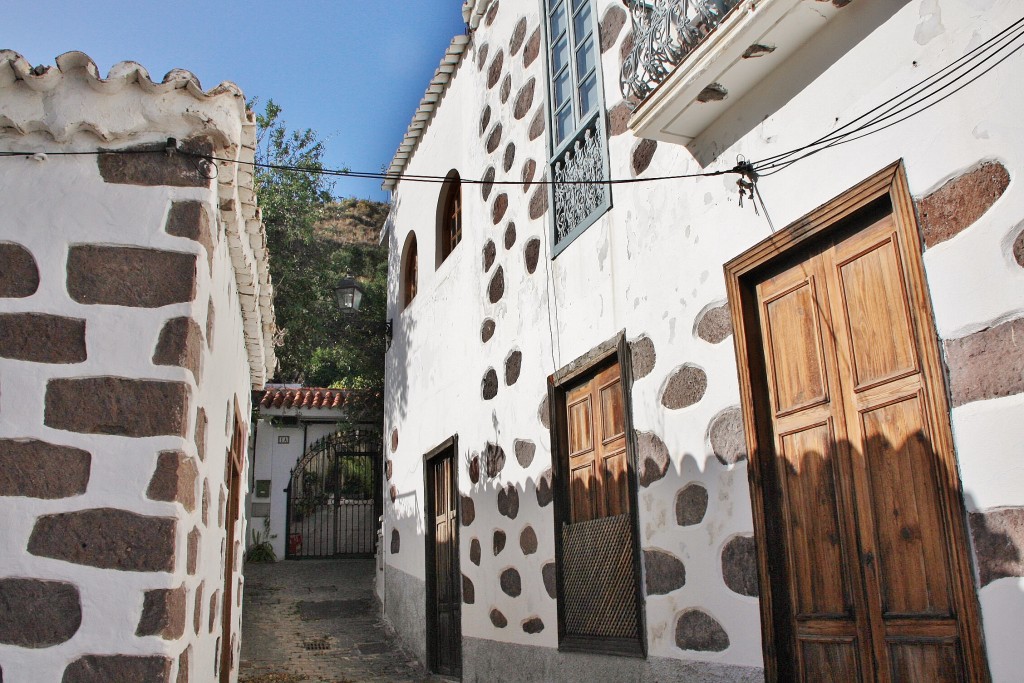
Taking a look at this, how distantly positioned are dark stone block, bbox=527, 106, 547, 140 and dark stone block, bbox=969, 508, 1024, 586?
4.37 metres

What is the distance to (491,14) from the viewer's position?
8.16 metres

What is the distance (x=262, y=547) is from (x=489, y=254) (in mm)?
8337

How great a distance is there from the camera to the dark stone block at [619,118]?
5.27 metres

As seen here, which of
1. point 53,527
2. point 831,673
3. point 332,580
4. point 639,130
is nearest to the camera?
point 53,527

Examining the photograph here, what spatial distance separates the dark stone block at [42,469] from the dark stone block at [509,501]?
12.5ft

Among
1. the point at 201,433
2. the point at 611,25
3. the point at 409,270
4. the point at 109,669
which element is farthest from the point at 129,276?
the point at 409,270

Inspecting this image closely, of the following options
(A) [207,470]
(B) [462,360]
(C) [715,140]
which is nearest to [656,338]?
(C) [715,140]

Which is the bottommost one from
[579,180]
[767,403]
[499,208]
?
[767,403]

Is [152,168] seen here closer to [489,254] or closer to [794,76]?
[794,76]

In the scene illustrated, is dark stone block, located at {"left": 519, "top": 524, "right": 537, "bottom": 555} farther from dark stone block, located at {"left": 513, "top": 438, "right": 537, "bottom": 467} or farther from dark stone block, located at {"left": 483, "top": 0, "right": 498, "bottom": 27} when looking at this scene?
dark stone block, located at {"left": 483, "top": 0, "right": 498, "bottom": 27}

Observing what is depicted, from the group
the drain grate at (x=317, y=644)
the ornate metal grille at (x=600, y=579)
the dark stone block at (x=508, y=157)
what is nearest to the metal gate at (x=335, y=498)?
the drain grate at (x=317, y=644)

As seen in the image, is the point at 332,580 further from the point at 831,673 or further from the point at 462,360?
the point at 831,673

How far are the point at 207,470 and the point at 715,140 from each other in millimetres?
2755

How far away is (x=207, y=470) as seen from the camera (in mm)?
3771
